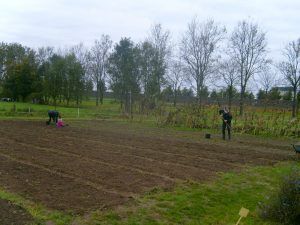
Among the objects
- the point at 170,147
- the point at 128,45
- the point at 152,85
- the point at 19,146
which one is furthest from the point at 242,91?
the point at 19,146

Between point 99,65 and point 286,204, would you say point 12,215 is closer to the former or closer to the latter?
point 286,204

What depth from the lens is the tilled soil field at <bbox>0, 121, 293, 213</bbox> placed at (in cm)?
734

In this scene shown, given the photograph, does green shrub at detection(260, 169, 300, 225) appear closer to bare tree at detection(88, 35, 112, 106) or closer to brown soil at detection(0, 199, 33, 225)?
brown soil at detection(0, 199, 33, 225)

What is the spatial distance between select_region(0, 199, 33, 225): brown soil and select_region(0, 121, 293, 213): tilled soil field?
1.66 ft

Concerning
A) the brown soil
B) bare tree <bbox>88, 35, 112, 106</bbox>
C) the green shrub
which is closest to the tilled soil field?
the brown soil

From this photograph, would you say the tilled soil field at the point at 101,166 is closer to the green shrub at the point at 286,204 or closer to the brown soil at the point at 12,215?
the brown soil at the point at 12,215

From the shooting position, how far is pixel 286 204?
20.7 feet

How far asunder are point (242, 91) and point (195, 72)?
20.4ft

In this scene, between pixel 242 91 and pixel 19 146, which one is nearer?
pixel 19 146

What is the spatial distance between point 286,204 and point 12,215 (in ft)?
15.3

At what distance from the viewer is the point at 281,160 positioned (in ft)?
43.4

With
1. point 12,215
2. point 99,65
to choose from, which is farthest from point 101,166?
point 99,65

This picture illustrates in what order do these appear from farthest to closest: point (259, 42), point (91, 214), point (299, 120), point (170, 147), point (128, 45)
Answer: point (128, 45)
point (259, 42)
point (299, 120)
point (170, 147)
point (91, 214)

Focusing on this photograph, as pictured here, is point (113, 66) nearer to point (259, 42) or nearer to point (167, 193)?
point (259, 42)
